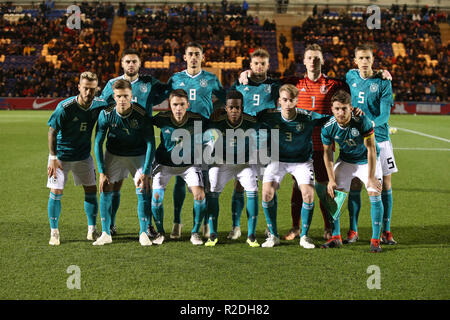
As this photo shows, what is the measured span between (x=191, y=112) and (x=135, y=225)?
1.65m

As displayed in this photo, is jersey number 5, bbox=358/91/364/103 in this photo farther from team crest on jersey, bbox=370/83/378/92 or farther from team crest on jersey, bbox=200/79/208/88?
team crest on jersey, bbox=200/79/208/88

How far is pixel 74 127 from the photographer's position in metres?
5.40

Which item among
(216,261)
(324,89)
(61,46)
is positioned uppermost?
(61,46)

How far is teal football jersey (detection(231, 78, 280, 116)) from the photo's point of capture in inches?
223

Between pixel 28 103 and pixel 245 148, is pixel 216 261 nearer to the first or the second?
pixel 245 148

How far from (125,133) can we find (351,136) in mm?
2316

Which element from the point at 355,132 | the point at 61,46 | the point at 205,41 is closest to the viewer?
the point at 355,132

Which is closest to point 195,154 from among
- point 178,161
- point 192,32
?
point 178,161

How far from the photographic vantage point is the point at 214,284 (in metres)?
4.22

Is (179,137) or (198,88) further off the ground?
(198,88)

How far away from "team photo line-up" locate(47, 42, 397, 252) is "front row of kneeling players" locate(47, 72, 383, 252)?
11 millimetres

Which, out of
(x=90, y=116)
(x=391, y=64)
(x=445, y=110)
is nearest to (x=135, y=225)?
(x=90, y=116)

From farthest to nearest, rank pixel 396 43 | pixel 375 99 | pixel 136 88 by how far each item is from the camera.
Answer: pixel 396 43 < pixel 136 88 < pixel 375 99

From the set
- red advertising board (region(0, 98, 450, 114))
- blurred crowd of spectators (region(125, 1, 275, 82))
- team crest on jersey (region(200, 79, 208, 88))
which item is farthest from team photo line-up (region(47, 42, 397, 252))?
blurred crowd of spectators (region(125, 1, 275, 82))
